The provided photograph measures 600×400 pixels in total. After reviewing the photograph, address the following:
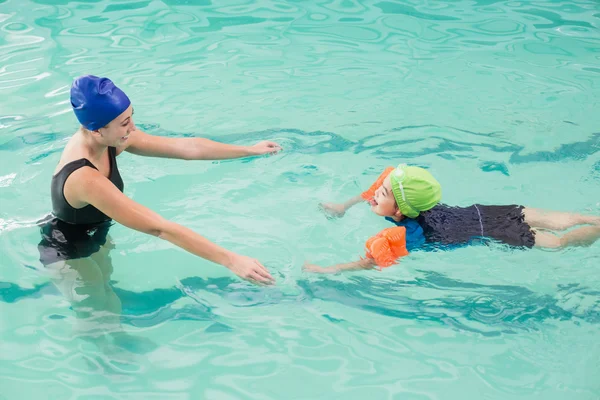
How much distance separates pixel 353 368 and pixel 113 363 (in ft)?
4.41

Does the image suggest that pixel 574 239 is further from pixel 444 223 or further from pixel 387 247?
pixel 387 247

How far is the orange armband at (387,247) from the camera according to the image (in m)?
4.28

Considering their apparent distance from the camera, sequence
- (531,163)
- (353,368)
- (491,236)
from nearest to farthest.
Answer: (353,368) → (491,236) → (531,163)

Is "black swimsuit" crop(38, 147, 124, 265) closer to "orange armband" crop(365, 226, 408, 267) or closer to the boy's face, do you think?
"orange armband" crop(365, 226, 408, 267)

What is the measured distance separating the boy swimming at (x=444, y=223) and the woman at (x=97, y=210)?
3.77ft

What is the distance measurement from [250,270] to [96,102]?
116cm

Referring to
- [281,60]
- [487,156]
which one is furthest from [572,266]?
[281,60]

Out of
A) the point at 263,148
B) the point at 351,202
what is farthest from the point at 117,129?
the point at 351,202

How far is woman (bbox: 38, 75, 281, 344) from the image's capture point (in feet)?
11.7

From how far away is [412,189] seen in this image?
4.46 meters

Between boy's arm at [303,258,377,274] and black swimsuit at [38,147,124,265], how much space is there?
132 cm

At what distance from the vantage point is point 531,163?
592cm

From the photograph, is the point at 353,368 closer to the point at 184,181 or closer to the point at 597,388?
the point at 597,388

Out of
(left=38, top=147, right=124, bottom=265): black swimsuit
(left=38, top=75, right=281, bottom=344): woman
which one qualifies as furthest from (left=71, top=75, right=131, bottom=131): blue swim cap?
(left=38, top=147, right=124, bottom=265): black swimsuit
